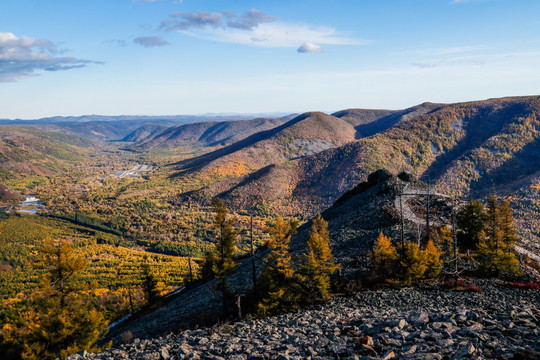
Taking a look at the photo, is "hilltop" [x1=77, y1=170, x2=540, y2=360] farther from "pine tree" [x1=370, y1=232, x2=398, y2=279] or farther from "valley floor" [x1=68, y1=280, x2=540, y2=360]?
"pine tree" [x1=370, y1=232, x2=398, y2=279]

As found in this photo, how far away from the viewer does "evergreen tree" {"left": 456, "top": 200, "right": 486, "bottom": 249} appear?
49.3m

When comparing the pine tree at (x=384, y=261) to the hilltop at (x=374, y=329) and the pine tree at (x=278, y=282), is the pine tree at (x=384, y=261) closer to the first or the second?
the hilltop at (x=374, y=329)

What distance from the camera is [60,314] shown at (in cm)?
2781

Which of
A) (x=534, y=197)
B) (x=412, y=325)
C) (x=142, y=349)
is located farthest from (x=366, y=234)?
(x=534, y=197)

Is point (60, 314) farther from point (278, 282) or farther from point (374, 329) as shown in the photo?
point (374, 329)

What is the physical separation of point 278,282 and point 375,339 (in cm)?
1995

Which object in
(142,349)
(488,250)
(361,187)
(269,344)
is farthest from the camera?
(361,187)

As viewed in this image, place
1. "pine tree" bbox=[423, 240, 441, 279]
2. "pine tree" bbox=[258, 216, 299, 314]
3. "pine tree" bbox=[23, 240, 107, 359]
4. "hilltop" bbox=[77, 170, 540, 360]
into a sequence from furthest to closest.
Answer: "pine tree" bbox=[423, 240, 441, 279] < "pine tree" bbox=[258, 216, 299, 314] < "pine tree" bbox=[23, 240, 107, 359] < "hilltop" bbox=[77, 170, 540, 360]

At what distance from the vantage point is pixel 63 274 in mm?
28516

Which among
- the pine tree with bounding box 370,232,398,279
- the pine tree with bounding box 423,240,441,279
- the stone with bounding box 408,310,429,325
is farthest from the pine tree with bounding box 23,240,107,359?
the pine tree with bounding box 423,240,441,279

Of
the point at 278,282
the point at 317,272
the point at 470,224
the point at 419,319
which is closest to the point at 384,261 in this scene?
the point at 317,272

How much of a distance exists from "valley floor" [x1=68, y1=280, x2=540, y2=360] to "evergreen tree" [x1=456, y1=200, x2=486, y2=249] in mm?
22996

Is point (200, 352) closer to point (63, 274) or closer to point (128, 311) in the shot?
point (63, 274)

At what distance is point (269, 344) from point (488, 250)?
33153 millimetres
